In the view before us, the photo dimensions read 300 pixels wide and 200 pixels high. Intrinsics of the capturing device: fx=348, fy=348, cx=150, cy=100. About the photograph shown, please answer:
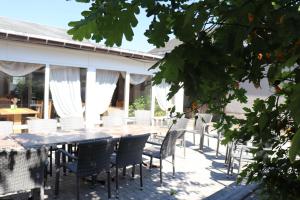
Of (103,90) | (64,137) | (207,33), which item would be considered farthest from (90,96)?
(207,33)

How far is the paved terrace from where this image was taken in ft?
20.0

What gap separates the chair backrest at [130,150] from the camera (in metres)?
5.89

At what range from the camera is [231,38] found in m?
1.26

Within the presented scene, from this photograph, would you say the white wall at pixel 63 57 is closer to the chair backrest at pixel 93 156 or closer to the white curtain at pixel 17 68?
the white curtain at pixel 17 68

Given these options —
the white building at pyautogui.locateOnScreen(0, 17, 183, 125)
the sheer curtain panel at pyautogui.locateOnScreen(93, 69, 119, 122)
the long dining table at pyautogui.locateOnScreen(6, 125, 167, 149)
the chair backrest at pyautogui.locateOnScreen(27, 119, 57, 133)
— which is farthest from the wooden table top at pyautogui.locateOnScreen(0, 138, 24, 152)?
the sheer curtain panel at pyautogui.locateOnScreen(93, 69, 119, 122)

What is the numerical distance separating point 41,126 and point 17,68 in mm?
2931

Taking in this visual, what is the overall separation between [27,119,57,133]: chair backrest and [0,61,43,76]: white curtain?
2.70 metres

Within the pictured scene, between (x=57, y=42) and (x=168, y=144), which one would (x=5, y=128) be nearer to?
(x=168, y=144)

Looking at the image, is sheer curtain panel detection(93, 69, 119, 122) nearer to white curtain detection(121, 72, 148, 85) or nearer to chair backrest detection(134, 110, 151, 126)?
white curtain detection(121, 72, 148, 85)

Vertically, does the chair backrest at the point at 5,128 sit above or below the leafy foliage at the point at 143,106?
below

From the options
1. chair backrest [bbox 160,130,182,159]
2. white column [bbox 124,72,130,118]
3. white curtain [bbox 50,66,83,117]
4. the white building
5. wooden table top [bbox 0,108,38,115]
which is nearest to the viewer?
chair backrest [bbox 160,130,182,159]

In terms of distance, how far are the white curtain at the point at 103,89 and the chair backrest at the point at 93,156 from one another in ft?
20.7

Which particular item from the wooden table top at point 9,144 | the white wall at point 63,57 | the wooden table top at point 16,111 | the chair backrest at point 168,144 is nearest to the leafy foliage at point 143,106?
the white wall at point 63,57

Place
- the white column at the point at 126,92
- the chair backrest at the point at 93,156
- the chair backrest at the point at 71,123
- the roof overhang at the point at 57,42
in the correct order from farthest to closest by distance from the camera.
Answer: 1. the white column at the point at 126,92
2. the roof overhang at the point at 57,42
3. the chair backrest at the point at 71,123
4. the chair backrest at the point at 93,156
